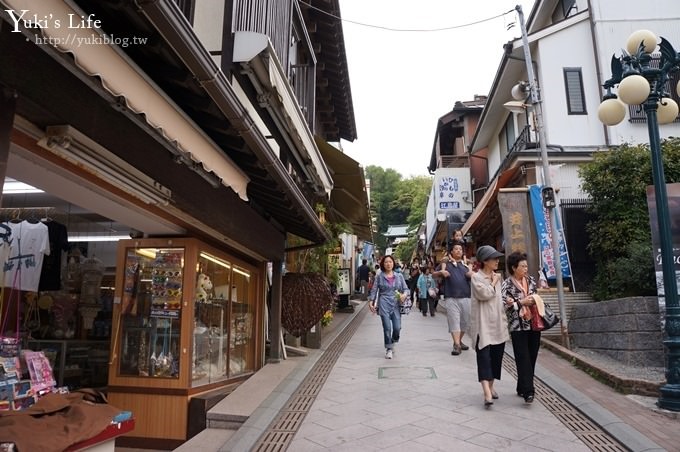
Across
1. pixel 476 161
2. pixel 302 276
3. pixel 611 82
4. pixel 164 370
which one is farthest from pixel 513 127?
pixel 164 370

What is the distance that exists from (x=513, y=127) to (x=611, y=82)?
10.1m

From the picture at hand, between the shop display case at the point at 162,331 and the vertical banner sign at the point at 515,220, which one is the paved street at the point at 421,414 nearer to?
the shop display case at the point at 162,331

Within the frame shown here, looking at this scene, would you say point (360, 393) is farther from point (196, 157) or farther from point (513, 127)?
point (513, 127)

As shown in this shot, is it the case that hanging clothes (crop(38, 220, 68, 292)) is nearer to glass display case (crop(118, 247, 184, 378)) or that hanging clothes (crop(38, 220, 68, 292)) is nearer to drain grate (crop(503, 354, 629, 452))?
glass display case (crop(118, 247, 184, 378))

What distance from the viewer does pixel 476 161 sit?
2242 centimetres

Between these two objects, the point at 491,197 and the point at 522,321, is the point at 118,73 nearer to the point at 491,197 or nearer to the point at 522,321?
the point at 522,321

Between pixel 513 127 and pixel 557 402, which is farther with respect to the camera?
pixel 513 127

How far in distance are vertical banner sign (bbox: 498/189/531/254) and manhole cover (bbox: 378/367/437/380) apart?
16.4 feet

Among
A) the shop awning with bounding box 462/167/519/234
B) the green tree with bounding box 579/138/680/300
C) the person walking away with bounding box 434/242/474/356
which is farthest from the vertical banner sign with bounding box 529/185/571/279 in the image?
the person walking away with bounding box 434/242/474/356

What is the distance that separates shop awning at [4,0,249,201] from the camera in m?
2.11

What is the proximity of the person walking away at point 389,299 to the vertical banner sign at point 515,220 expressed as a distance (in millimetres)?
3728

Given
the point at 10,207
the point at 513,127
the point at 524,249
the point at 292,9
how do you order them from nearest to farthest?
the point at 10,207 → the point at 292,9 → the point at 524,249 → the point at 513,127

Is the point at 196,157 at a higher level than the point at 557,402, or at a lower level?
higher

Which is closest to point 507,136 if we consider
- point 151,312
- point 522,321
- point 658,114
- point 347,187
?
point 347,187
